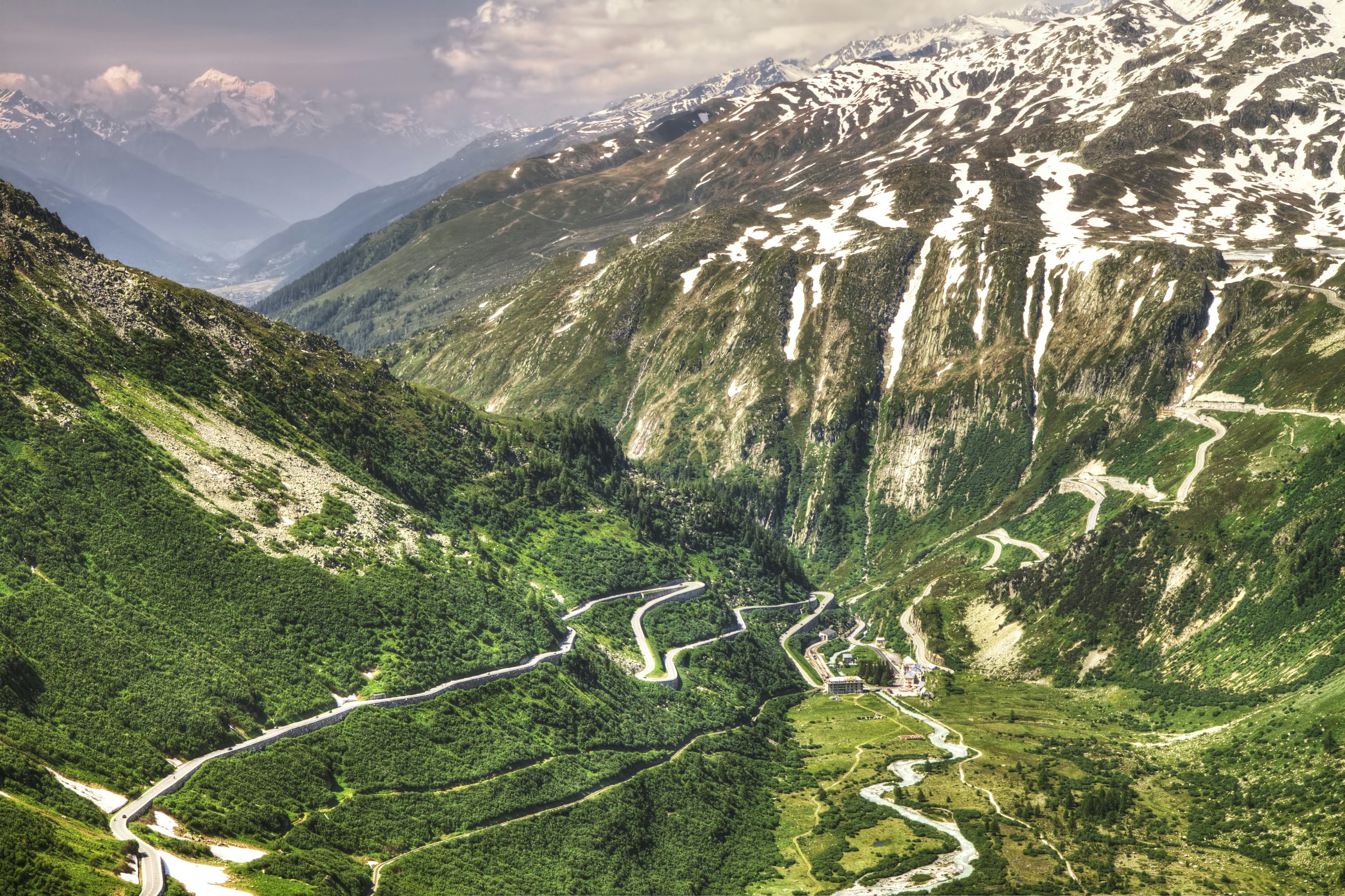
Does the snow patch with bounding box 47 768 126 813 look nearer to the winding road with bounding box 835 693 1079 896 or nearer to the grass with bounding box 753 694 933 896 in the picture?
the grass with bounding box 753 694 933 896

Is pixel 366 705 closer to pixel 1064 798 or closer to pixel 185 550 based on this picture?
pixel 185 550

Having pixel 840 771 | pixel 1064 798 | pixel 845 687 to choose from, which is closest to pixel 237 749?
pixel 840 771

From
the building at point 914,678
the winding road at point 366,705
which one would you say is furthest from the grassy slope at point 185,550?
the building at point 914,678

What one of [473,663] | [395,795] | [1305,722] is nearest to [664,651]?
[473,663]

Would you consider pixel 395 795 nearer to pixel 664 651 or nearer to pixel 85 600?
pixel 85 600

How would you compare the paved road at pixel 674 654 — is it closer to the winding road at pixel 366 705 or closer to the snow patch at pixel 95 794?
the winding road at pixel 366 705

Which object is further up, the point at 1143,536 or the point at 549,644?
the point at 549,644
